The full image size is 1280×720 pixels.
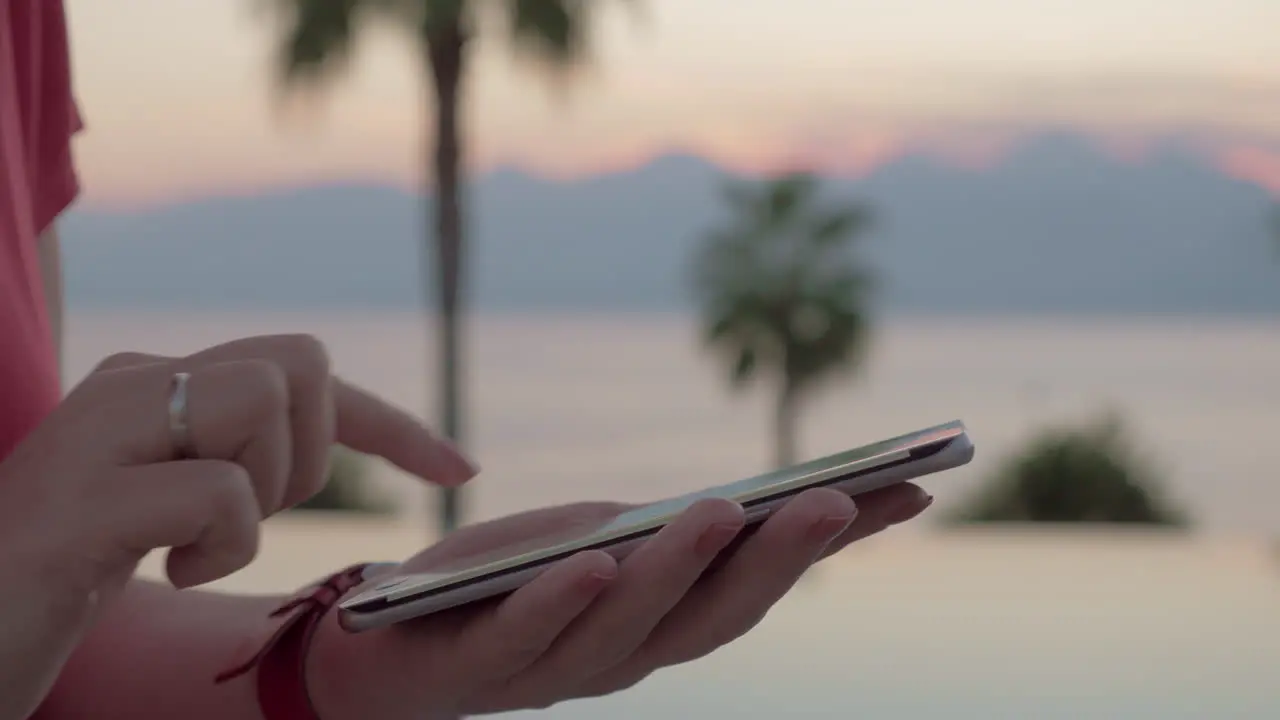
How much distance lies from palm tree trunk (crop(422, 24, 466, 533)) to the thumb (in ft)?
25.8

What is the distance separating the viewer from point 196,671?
798mm

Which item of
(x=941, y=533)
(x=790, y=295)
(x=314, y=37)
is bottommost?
(x=941, y=533)

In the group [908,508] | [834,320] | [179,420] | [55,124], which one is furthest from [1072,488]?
[179,420]

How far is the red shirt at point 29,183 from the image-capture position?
79 centimetres

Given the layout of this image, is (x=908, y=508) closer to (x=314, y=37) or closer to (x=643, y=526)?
(x=643, y=526)

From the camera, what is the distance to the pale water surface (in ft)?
16.4

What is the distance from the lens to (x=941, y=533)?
8320mm

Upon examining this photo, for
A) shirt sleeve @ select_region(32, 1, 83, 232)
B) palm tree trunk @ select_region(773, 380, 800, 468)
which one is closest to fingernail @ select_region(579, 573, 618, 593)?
shirt sleeve @ select_region(32, 1, 83, 232)

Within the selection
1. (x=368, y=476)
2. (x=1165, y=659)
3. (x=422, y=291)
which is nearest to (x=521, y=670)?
(x=1165, y=659)

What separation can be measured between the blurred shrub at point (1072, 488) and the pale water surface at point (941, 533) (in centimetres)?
21

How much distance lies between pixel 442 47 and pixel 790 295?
11.8 ft

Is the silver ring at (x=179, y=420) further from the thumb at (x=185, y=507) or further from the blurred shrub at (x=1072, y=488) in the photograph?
the blurred shrub at (x=1072, y=488)

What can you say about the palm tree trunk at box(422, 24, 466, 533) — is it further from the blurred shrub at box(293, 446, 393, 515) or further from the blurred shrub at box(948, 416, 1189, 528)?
the blurred shrub at box(948, 416, 1189, 528)

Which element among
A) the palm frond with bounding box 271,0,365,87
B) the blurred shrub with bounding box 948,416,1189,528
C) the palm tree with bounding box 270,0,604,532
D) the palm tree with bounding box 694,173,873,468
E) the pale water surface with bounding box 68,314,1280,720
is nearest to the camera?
the pale water surface with bounding box 68,314,1280,720
